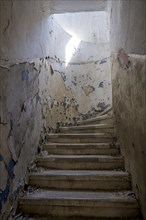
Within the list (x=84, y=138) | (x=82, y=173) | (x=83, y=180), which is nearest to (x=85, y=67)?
(x=84, y=138)

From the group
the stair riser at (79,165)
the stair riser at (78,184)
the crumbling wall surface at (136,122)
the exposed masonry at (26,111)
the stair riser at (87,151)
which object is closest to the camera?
the crumbling wall surface at (136,122)

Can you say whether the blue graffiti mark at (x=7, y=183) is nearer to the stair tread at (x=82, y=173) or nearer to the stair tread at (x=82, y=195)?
the stair tread at (x=82, y=195)

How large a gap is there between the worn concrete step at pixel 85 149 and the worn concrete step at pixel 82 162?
15 centimetres

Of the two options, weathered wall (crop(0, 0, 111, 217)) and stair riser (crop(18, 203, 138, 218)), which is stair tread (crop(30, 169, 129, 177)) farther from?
stair riser (crop(18, 203, 138, 218))

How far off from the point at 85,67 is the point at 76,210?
3681 millimetres

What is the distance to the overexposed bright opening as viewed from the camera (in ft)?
16.7

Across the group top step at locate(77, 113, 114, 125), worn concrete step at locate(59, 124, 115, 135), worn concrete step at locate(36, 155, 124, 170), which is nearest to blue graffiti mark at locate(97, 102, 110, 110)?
top step at locate(77, 113, 114, 125)

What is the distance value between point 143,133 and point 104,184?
891 millimetres

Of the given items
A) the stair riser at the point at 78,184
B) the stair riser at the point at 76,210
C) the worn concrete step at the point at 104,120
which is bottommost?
the stair riser at the point at 76,210

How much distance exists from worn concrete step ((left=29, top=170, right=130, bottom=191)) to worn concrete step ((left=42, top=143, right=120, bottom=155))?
459mm

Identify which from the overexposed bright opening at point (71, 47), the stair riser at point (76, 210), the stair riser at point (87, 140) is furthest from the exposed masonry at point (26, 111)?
the overexposed bright opening at point (71, 47)

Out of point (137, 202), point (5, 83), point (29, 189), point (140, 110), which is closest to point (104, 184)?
point (137, 202)

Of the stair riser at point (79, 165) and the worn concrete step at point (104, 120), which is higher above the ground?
the worn concrete step at point (104, 120)

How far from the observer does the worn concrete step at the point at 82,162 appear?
2.83 meters
